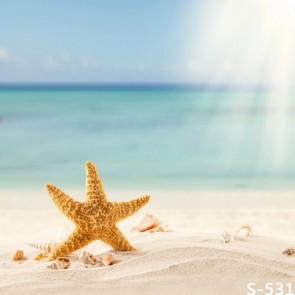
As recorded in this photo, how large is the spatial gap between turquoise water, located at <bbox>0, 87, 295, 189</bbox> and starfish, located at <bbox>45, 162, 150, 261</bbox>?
6784mm

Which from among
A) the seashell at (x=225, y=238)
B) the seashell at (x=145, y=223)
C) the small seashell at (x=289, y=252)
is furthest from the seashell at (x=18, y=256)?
the small seashell at (x=289, y=252)

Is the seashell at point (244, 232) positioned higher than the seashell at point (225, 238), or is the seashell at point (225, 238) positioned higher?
the seashell at point (244, 232)

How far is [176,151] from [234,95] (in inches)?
879

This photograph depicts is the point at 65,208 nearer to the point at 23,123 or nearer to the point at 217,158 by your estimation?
the point at 217,158

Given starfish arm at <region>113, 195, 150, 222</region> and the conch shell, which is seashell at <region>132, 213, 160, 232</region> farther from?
starfish arm at <region>113, 195, 150, 222</region>

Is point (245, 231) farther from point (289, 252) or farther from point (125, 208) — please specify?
point (125, 208)

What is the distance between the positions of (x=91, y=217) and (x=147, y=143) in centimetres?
1376

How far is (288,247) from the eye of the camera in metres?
3.33

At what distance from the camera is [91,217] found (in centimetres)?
302

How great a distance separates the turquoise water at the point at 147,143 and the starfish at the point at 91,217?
6.78m

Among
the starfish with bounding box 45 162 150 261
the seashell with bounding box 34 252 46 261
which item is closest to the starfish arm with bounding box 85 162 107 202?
the starfish with bounding box 45 162 150 261

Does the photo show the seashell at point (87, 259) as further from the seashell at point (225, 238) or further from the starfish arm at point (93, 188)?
the seashell at point (225, 238)

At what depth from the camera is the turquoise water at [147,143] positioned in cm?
1105

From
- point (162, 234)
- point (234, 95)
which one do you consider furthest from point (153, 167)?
point (234, 95)
